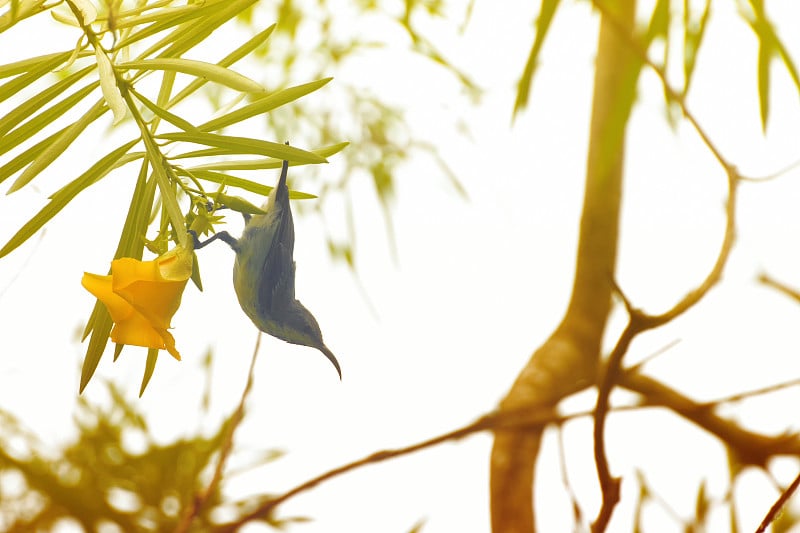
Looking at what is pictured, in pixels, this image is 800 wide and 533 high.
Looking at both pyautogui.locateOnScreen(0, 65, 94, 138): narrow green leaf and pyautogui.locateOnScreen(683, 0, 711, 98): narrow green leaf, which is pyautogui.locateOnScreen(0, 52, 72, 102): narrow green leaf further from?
pyautogui.locateOnScreen(683, 0, 711, 98): narrow green leaf

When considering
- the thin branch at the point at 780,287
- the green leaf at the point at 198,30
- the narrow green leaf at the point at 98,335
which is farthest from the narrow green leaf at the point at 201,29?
the thin branch at the point at 780,287

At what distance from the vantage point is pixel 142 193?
0.27 metres

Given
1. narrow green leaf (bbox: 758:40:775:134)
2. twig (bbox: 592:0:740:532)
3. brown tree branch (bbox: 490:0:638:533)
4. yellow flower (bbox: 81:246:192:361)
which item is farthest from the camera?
brown tree branch (bbox: 490:0:638:533)

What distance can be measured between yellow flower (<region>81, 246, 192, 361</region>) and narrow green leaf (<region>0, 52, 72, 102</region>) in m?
0.11

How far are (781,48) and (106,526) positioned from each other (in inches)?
24.9

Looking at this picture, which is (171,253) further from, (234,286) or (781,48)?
(781,48)

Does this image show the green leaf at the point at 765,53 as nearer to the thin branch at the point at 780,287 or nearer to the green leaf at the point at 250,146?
the thin branch at the point at 780,287

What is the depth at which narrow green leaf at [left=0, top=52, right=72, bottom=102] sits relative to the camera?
0.26m

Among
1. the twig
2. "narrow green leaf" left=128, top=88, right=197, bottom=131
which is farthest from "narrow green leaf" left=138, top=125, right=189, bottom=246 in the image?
the twig

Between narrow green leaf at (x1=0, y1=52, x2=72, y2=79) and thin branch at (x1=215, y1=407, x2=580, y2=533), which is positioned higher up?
narrow green leaf at (x1=0, y1=52, x2=72, y2=79)

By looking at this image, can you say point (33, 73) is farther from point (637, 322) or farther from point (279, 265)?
point (637, 322)

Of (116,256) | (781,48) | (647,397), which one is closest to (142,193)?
(116,256)

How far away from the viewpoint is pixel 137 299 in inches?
7.4

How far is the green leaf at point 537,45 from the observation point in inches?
14.5
